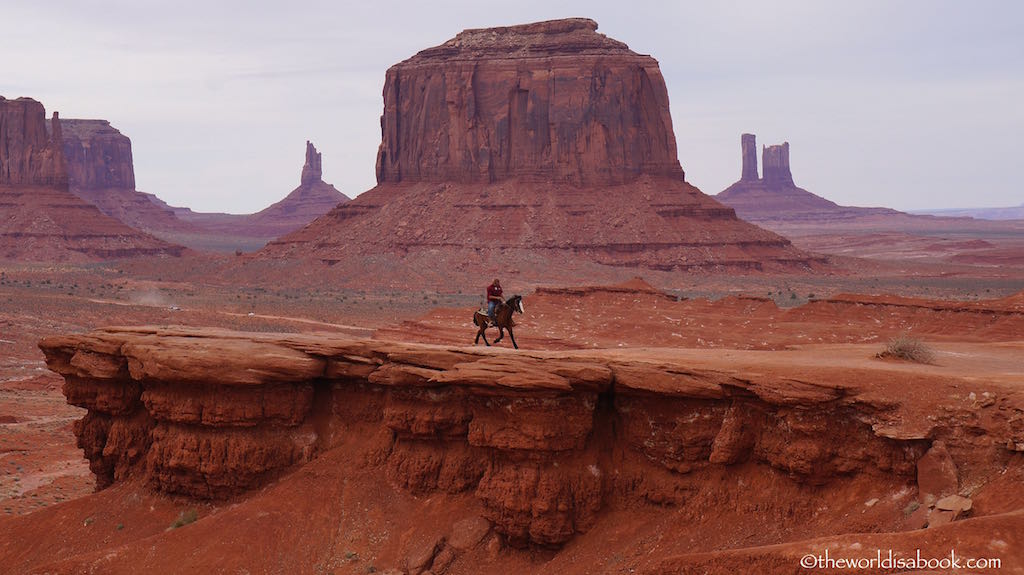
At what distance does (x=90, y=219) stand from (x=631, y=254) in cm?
6547

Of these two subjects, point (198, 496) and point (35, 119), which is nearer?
point (198, 496)

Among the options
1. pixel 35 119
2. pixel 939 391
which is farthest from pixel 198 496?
pixel 35 119

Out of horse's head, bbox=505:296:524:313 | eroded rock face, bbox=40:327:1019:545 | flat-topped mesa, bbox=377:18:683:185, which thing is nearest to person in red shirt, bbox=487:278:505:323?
horse's head, bbox=505:296:524:313

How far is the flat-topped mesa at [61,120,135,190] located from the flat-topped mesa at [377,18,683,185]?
104 metres

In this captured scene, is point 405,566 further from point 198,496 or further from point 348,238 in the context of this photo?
point 348,238

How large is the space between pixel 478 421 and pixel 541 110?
3244 inches

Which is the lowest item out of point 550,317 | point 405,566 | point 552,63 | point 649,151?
point 405,566

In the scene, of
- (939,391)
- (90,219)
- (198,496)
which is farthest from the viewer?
(90,219)

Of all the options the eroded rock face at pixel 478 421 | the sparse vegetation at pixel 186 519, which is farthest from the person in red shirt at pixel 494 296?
the sparse vegetation at pixel 186 519

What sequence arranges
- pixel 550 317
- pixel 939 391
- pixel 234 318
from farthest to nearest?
pixel 234 318 → pixel 550 317 → pixel 939 391

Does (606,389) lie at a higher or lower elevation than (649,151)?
lower

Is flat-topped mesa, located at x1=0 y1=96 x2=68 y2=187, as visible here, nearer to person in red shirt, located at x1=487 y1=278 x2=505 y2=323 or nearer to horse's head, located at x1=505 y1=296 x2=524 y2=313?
person in red shirt, located at x1=487 y1=278 x2=505 y2=323

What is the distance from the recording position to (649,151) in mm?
99250

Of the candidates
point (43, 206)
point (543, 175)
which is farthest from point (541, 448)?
point (43, 206)
